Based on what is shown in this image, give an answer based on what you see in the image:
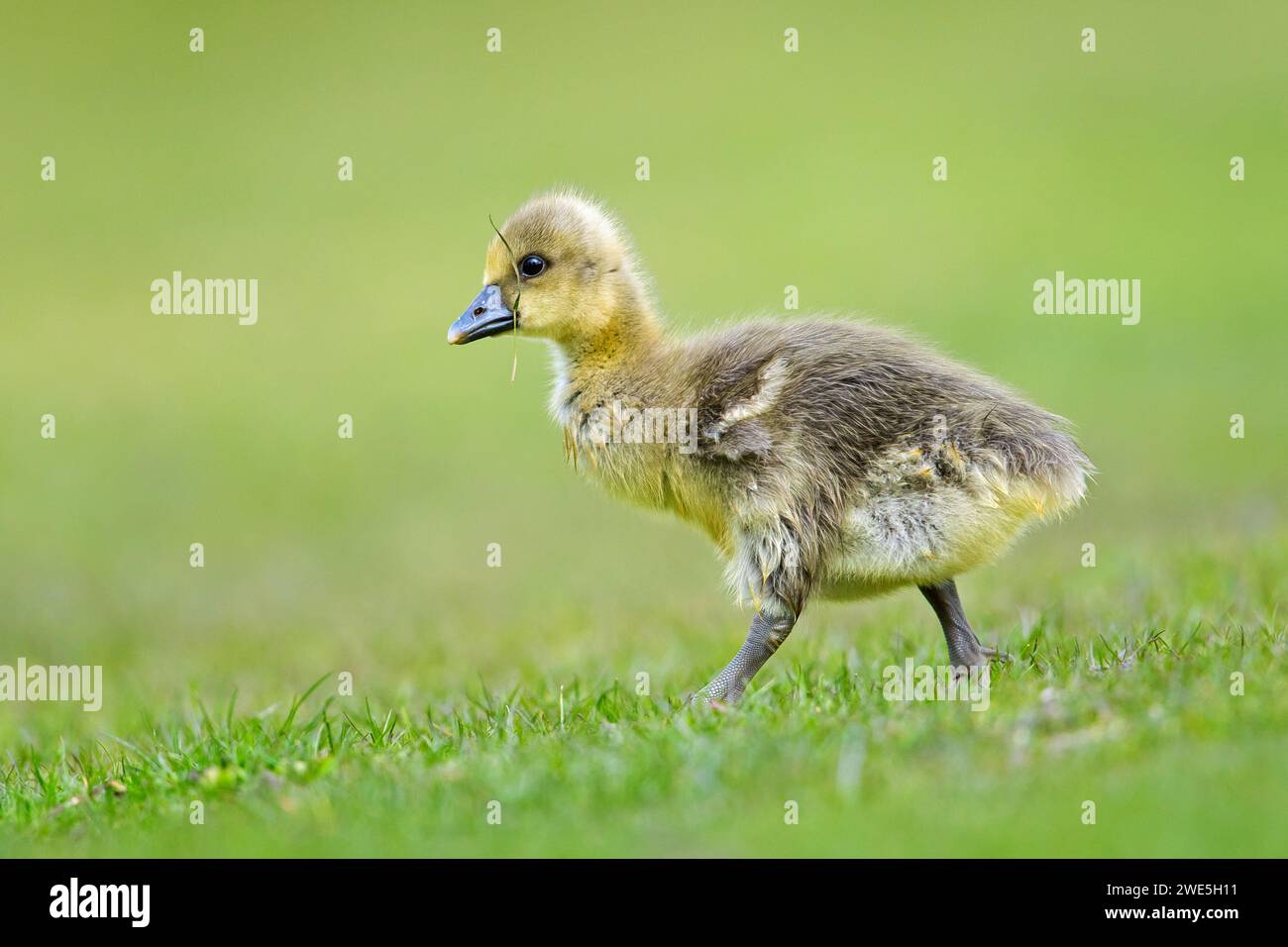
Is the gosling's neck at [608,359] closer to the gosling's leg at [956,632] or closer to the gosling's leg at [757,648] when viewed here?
the gosling's leg at [757,648]

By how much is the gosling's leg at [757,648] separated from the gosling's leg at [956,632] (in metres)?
0.77

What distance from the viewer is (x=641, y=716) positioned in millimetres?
6875

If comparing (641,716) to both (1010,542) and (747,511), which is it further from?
(1010,542)

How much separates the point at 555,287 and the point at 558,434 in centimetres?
1387

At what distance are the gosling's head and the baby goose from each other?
0.88 ft

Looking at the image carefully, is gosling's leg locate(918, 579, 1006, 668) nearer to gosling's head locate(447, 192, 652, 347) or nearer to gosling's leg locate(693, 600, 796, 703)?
gosling's leg locate(693, 600, 796, 703)

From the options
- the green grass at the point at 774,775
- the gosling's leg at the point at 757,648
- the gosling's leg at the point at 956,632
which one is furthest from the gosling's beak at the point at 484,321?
the gosling's leg at the point at 956,632

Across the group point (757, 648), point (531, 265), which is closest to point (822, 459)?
point (757, 648)

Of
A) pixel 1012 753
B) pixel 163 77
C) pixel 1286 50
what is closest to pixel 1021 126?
pixel 1286 50

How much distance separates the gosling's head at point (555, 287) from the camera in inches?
314

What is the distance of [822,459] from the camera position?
7.06 metres

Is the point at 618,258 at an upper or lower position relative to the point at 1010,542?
upper

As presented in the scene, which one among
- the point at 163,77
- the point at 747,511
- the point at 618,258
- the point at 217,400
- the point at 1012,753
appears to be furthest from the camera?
the point at 163,77

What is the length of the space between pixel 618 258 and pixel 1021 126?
25.3 meters
